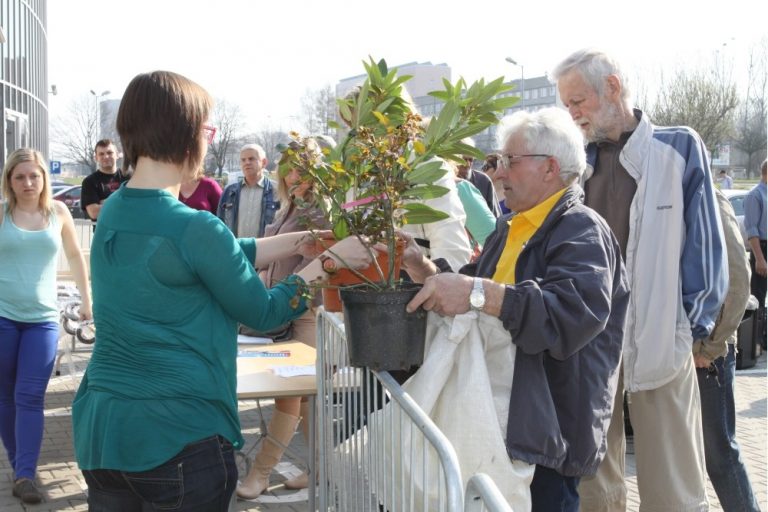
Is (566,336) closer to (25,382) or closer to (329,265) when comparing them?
(329,265)

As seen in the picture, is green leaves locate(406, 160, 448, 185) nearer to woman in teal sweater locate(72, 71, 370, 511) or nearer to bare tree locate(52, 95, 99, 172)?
woman in teal sweater locate(72, 71, 370, 511)

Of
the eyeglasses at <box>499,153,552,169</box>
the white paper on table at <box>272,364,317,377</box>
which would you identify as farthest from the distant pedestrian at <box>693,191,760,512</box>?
the white paper on table at <box>272,364,317,377</box>

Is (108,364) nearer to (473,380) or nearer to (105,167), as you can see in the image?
(473,380)

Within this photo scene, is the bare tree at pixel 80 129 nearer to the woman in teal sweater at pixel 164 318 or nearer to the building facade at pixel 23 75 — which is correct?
the building facade at pixel 23 75

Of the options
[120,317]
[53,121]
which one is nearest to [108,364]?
[120,317]

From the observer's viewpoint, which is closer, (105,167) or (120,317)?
(120,317)

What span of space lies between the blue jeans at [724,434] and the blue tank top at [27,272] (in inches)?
149

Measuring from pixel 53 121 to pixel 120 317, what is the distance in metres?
74.9

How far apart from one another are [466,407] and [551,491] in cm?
51

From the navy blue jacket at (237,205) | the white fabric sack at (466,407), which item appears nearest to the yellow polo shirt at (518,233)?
the white fabric sack at (466,407)

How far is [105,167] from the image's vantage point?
9031mm

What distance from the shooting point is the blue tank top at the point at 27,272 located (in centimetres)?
516

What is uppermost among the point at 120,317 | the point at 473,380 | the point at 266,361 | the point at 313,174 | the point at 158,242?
the point at 313,174

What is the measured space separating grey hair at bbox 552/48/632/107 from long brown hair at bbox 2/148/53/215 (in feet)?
11.8
